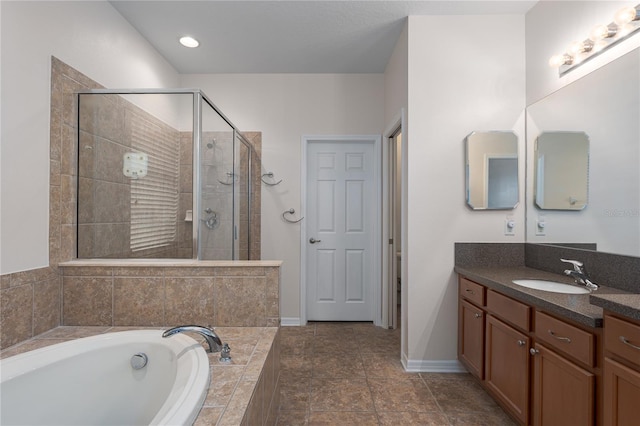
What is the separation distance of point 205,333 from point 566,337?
1542 mm

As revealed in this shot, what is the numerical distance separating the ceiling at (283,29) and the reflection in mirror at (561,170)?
1.05 meters

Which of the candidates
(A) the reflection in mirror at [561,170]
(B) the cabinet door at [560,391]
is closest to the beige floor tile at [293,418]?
(B) the cabinet door at [560,391]

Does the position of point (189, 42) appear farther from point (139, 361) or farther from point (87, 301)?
point (139, 361)

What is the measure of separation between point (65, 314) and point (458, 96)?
9.72ft

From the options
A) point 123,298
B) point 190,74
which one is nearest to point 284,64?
point 190,74

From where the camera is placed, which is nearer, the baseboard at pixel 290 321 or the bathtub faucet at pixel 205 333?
the bathtub faucet at pixel 205 333

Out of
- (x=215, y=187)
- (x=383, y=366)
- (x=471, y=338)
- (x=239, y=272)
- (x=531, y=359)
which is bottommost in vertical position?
(x=383, y=366)

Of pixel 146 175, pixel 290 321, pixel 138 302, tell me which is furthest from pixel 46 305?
pixel 290 321

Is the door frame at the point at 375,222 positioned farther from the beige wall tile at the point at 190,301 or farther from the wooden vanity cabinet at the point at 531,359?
the beige wall tile at the point at 190,301

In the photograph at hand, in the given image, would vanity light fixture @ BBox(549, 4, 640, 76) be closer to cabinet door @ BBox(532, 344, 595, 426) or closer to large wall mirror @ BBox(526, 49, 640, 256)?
large wall mirror @ BBox(526, 49, 640, 256)

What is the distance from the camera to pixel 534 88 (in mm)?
2203

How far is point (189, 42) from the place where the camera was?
105 inches

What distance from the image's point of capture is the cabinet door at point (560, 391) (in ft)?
3.83

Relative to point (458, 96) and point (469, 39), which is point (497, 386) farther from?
point (469, 39)
